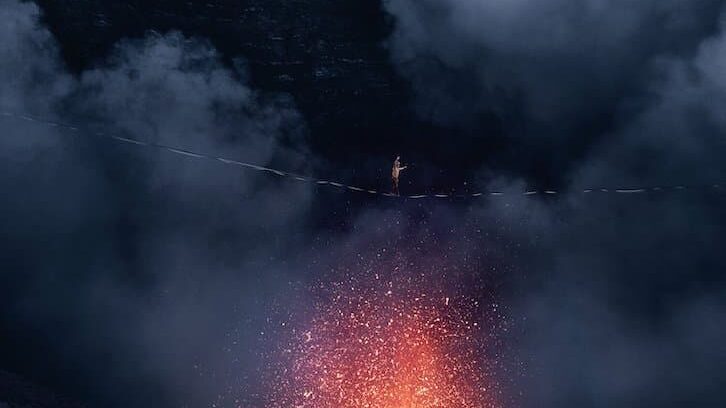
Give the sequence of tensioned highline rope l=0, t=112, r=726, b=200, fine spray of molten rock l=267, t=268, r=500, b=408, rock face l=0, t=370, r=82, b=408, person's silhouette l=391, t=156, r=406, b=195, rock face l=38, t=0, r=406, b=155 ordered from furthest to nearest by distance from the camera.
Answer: person's silhouette l=391, t=156, r=406, b=195
rock face l=38, t=0, r=406, b=155
tensioned highline rope l=0, t=112, r=726, b=200
fine spray of molten rock l=267, t=268, r=500, b=408
rock face l=0, t=370, r=82, b=408

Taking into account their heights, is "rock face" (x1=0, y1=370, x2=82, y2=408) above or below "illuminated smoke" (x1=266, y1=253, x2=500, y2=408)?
below

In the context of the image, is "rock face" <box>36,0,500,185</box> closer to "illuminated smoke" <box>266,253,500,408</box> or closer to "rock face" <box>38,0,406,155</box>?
"rock face" <box>38,0,406,155</box>

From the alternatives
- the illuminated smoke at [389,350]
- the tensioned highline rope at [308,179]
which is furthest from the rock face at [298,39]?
the illuminated smoke at [389,350]

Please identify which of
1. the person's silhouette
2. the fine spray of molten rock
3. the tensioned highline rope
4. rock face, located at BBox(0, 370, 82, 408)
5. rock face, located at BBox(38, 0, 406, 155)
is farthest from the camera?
the person's silhouette

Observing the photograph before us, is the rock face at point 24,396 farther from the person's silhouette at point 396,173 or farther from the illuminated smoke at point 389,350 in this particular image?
the person's silhouette at point 396,173

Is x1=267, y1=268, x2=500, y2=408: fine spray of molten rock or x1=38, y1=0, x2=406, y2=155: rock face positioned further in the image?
x1=38, y1=0, x2=406, y2=155: rock face

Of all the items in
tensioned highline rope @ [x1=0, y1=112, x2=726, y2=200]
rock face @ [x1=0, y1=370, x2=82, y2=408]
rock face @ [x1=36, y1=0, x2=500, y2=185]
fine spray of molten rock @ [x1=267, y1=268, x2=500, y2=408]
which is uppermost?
rock face @ [x1=36, y1=0, x2=500, y2=185]

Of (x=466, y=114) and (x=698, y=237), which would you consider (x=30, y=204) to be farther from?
(x=698, y=237)

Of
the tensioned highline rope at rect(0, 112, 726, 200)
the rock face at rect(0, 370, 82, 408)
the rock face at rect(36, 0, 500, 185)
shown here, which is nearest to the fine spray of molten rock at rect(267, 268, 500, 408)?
the tensioned highline rope at rect(0, 112, 726, 200)

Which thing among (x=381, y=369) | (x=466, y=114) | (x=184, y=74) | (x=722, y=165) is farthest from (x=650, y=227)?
(x=184, y=74)
